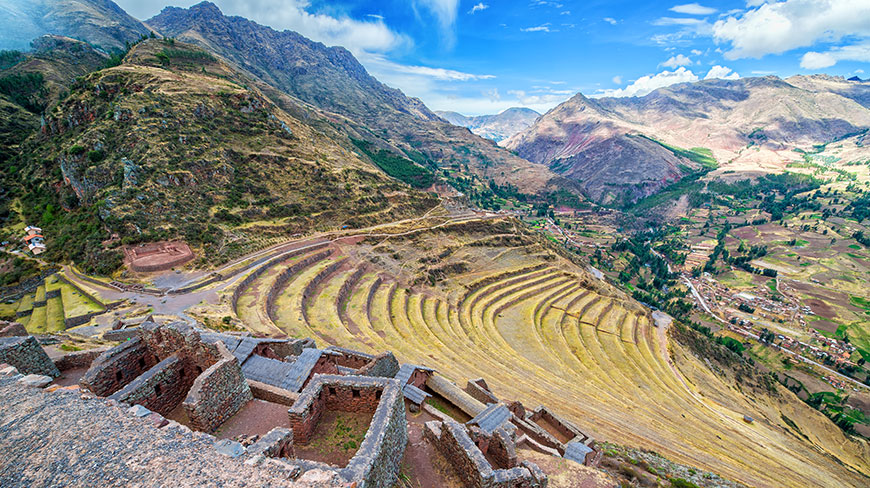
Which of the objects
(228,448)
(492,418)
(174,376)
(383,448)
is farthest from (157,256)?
(383,448)

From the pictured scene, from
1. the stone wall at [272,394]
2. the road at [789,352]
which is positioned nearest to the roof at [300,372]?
the stone wall at [272,394]

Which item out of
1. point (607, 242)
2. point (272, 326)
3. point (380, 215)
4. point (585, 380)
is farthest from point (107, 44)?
point (607, 242)

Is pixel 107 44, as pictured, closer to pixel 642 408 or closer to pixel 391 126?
pixel 391 126

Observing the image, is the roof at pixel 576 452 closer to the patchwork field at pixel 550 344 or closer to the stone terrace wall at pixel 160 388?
the patchwork field at pixel 550 344

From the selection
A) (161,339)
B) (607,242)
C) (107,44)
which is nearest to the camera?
(161,339)

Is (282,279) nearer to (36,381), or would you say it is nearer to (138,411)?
(36,381)

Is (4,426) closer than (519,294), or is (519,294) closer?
(4,426)
